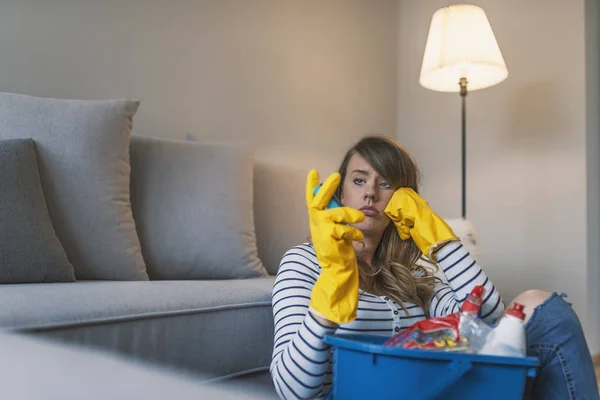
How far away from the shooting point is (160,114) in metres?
2.26

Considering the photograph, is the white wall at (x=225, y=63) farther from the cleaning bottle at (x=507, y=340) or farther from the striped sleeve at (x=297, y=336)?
the cleaning bottle at (x=507, y=340)

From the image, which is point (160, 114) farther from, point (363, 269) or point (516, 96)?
point (516, 96)

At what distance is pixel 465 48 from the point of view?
2.33 metres

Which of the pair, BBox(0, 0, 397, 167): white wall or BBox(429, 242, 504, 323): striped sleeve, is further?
BBox(0, 0, 397, 167): white wall

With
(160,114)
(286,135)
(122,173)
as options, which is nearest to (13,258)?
(122,173)

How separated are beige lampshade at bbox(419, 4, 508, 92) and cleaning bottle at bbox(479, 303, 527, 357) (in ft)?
5.43

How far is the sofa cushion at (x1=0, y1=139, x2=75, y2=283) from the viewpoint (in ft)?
4.16

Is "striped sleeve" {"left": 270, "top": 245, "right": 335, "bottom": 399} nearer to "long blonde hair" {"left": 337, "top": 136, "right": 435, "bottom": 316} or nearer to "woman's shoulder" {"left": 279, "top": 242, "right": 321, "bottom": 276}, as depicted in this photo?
"woman's shoulder" {"left": 279, "top": 242, "right": 321, "bottom": 276}

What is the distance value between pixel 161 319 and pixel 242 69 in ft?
5.06

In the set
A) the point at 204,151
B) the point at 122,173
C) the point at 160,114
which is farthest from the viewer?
the point at 160,114

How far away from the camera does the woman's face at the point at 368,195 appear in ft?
4.09

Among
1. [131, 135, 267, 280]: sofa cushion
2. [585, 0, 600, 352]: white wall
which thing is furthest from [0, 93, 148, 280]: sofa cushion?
[585, 0, 600, 352]: white wall

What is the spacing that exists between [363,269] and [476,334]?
43cm

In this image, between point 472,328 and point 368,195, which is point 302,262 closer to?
point 368,195
